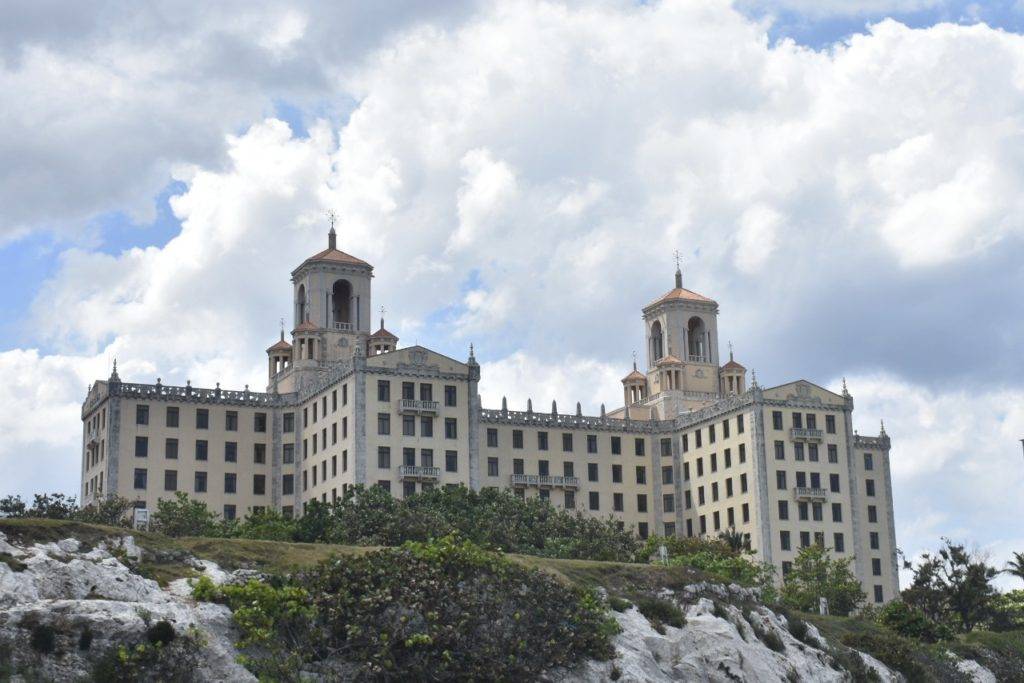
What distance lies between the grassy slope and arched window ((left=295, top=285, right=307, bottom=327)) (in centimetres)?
6794

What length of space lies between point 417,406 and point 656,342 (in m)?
44.1

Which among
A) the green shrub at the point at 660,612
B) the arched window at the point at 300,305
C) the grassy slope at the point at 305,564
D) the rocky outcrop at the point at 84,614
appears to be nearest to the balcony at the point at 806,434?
the grassy slope at the point at 305,564

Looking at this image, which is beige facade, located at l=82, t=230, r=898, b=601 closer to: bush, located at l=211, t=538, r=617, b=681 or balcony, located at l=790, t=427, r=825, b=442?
balcony, located at l=790, t=427, r=825, b=442

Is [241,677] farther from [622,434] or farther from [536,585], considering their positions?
[622,434]

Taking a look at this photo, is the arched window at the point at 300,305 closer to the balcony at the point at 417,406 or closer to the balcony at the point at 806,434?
the balcony at the point at 417,406

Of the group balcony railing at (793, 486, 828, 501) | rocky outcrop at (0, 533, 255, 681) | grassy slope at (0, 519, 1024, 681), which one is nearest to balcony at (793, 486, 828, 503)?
balcony railing at (793, 486, 828, 501)

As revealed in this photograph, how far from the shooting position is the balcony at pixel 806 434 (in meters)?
142

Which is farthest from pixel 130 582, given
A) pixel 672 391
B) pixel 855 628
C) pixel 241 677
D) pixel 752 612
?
pixel 672 391

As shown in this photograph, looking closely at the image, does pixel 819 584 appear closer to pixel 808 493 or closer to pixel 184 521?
pixel 808 493

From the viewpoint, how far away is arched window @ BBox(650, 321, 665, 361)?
16875cm

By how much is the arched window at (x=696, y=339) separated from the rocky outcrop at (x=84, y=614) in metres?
104

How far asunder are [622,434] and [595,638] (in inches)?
3011

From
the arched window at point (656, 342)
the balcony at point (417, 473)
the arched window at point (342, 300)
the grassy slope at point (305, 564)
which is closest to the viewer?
the grassy slope at point (305, 564)

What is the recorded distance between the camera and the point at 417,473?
428 feet
